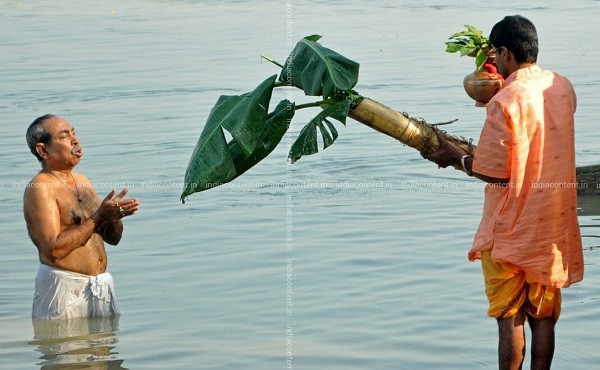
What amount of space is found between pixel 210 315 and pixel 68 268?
4.52 ft

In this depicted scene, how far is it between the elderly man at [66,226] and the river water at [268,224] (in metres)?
0.32

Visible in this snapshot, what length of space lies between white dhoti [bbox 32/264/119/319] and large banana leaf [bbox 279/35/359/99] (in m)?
1.61

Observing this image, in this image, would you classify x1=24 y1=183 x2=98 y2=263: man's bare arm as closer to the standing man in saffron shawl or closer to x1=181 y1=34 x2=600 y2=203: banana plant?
x1=181 y1=34 x2=600 y2=203: banana plant

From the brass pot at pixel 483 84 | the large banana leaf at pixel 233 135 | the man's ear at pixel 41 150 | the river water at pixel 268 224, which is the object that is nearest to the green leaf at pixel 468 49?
the brass pot at pixel 483 84

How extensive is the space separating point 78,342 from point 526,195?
9.44 feet

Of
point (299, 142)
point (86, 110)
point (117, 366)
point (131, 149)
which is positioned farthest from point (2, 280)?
point (86, 110)

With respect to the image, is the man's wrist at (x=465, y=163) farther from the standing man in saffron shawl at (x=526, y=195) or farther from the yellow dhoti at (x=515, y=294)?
the yellow dhoti at (x=515, y=294)

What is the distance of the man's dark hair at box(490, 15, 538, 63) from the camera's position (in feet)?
16.1

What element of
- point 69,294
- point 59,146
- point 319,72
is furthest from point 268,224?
point 319,72

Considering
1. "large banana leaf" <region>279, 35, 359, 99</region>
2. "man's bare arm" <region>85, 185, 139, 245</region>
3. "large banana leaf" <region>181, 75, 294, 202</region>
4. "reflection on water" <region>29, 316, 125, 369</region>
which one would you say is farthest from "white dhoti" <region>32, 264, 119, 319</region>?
"large banana leaf" <region>279, 35, 359, 99</region>

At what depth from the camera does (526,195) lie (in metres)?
5.00

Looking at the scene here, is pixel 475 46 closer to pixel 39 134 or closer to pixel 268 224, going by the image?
pixel 39 134

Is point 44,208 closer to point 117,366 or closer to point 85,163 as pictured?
point 117,366

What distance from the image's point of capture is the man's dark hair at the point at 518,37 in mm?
4895
